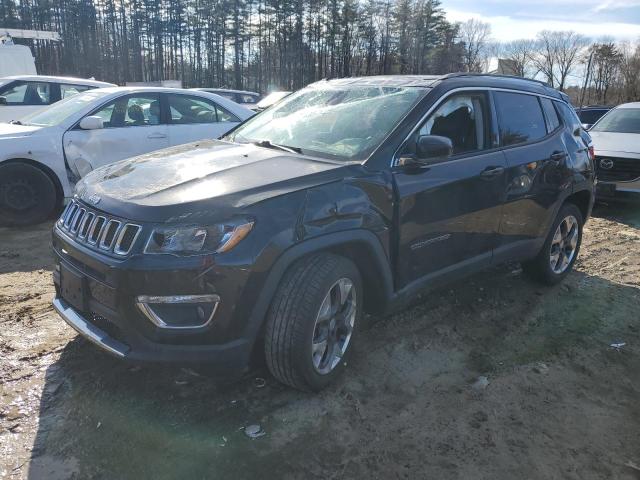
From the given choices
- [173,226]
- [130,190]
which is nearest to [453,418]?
[173,226]

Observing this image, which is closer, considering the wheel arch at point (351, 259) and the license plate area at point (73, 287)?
the wheel arch at point (351, 259)

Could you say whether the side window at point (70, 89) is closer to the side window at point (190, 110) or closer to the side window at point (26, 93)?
the side window at point (26, 93)

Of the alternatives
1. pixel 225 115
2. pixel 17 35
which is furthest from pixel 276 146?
pixel 17 35

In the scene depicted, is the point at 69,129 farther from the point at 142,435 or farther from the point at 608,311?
the point at 608,311

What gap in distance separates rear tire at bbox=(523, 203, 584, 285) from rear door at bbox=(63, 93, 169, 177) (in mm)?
4913

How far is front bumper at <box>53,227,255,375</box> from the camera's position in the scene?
7.77 ft

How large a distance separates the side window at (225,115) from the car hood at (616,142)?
5.89 metres

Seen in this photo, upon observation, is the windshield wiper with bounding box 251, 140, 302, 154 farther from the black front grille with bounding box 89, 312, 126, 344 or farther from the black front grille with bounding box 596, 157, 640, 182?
the black front grille with bounding box 596, 157, 640, 182

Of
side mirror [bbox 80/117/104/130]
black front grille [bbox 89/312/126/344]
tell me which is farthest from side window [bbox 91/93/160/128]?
black front grille [bbox 89/312/126/344]

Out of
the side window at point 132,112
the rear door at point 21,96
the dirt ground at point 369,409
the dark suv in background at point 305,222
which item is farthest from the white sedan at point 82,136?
the dark suv in background at point 305,222

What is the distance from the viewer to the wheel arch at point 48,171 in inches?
236

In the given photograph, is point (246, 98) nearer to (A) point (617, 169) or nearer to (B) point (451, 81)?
(A) point (617, 169)

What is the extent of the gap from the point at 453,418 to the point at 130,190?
2.13 meters

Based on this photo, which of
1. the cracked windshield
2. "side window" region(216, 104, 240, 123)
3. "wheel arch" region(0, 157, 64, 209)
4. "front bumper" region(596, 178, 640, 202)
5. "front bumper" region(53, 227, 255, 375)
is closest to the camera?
"front bumper" region(53, 227, 255, 375)
